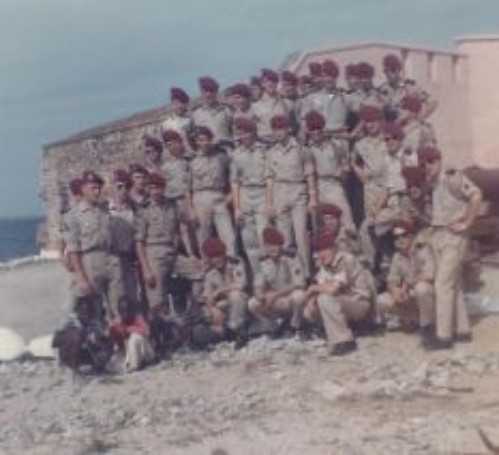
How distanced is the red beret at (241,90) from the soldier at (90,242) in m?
1.63

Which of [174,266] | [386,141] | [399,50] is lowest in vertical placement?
[174,266]

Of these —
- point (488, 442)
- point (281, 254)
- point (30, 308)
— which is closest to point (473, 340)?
point (281, 254)

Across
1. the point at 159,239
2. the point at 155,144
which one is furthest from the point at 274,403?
the point at 155,144

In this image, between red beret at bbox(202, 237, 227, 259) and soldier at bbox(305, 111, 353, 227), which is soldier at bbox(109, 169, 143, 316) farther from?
soldier at bbox(305, 111, 353, 227)

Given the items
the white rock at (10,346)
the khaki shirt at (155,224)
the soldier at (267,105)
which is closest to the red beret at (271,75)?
the soldier at (267,105)

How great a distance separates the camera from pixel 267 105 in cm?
1180

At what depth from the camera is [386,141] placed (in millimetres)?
11094

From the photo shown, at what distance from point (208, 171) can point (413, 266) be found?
2.26 m

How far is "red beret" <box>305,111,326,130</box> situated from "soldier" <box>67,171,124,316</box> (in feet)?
6.51

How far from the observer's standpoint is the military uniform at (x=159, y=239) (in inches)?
445

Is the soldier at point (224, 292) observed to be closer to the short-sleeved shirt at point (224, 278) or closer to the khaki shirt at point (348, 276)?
the short-sleeved shirt at point (224, 278)

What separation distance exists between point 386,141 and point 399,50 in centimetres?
584

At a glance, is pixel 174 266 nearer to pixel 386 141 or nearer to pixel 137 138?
pixel 386 141

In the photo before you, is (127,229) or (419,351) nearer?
(419,351)
